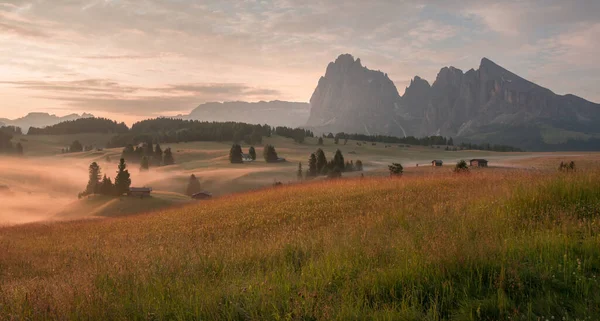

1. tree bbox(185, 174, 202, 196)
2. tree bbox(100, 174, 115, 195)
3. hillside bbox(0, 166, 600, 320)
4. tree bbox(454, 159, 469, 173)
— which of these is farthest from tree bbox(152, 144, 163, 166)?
hillside bbox(0, 166, 600, 320)

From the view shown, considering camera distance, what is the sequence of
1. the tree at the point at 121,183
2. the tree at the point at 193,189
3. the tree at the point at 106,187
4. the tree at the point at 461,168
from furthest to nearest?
the tree at the point at 193,189 → the tree at the point at 106,187 → the tree at the point at 121,183 → the tree at the point at 461,168

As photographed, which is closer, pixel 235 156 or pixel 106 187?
pixel 106 187

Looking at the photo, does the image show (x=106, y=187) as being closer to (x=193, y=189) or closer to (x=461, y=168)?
(x=193, y=189)

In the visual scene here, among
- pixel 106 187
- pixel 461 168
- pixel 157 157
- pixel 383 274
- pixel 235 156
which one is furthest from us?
pixel 157 157

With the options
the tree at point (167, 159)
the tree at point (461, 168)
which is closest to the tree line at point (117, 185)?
the tree at point (167, 159)

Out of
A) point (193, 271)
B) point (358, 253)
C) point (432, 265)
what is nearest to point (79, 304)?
point (193, 271)

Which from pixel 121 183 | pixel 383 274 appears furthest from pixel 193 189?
pixel 383 274

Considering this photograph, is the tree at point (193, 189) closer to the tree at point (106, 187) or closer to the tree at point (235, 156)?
the tree at point (106, 187)

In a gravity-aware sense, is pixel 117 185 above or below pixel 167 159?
below

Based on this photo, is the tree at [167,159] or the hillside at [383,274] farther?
the tree at [167,159]

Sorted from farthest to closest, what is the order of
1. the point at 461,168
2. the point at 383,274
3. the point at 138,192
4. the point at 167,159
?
the point at 167,159 → the point at 138,192 → the point at 461,168 → the point at 383,274

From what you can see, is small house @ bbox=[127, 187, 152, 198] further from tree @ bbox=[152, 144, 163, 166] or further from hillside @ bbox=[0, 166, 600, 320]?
tree @ bbox=[152, 144, 163, 166]

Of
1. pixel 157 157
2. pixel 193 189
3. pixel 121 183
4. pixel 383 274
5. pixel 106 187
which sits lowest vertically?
pixel 193 189

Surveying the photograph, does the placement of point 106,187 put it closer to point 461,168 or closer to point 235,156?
point 235,156
